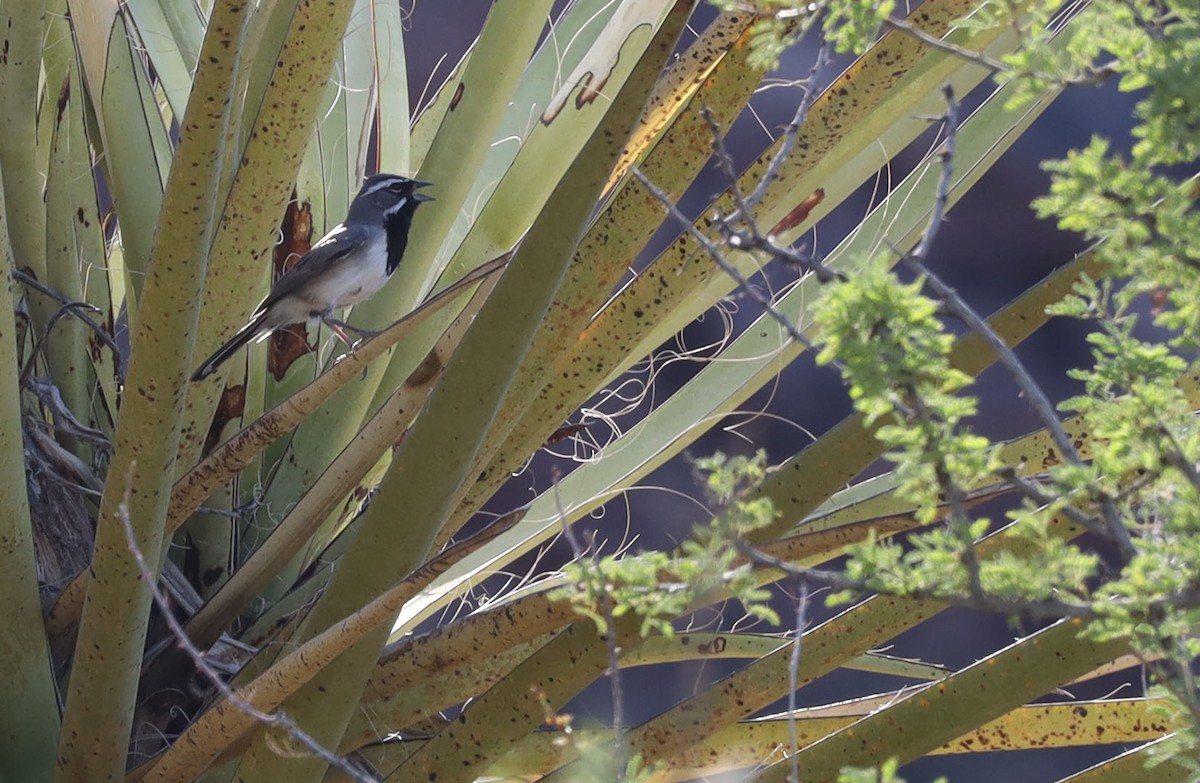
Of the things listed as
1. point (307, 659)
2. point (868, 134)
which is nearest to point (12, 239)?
point (307, 659)

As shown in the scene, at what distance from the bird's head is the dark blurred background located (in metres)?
1.25

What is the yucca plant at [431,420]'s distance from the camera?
1.22 m

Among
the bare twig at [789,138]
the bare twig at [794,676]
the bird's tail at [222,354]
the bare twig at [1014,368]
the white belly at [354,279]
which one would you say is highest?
the white belly at [354,279]

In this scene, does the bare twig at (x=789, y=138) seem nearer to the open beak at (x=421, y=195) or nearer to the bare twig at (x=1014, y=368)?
the bare twig at (x=1014, y=368)

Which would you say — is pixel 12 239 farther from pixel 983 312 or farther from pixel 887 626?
pixel 983 312

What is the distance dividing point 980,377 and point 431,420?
114 inches

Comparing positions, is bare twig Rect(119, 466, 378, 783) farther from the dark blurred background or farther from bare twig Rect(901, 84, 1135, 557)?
the dark blurred background

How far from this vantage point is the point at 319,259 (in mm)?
2449

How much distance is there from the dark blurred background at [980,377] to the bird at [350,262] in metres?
1.28

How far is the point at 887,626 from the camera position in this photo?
1499 millimetres

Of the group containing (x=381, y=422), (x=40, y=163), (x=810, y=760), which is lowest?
(x=810, y=760)

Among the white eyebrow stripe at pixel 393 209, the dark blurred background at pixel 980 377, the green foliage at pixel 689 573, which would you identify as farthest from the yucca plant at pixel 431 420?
the dark blurred background at pixel 980 377

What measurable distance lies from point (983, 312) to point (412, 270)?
2.13 metres

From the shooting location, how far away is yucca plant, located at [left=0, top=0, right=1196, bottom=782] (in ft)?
4.01
